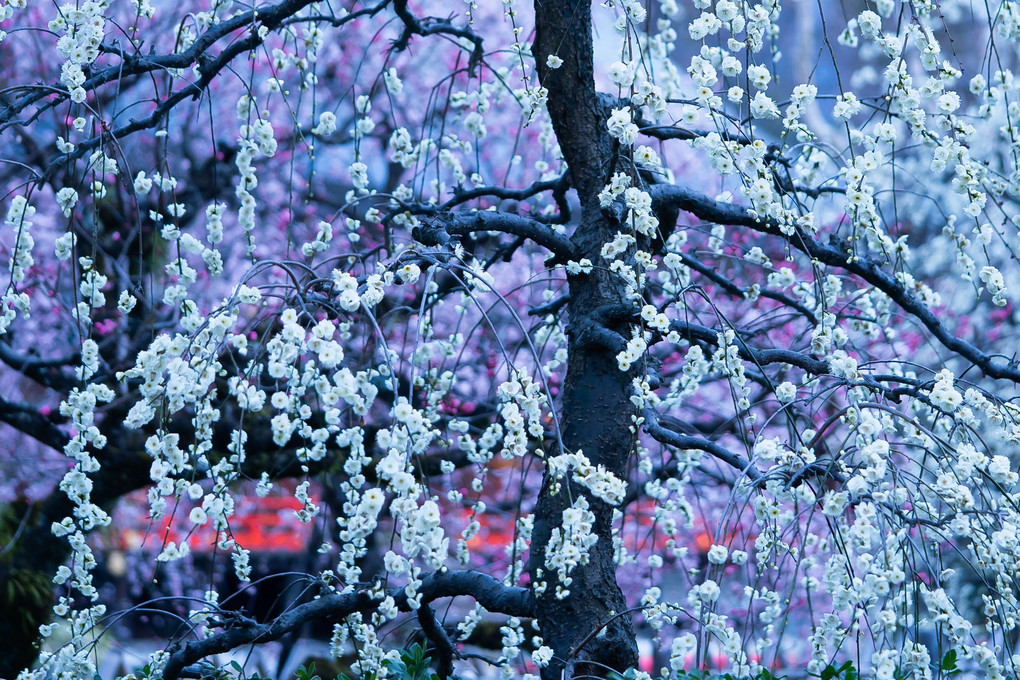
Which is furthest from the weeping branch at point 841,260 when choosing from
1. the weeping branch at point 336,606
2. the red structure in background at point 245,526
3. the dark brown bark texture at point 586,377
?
the red structure in background at point 245,526

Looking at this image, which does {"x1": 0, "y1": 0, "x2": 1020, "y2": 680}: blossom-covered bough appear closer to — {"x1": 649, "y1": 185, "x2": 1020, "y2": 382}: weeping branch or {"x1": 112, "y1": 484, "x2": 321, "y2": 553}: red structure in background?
{"x1": 649, "y1": 185, "x2": 1020, "y2": 382}: weeping branch

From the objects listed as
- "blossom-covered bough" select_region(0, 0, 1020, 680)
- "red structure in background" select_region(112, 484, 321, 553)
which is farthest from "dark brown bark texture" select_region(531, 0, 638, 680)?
"red structure in background" select_region(112, 484, 321, 553)

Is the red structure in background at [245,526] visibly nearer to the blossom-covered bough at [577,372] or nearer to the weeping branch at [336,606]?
the blossom-covered bough at [577,372]

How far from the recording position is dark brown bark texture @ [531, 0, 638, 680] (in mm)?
2301

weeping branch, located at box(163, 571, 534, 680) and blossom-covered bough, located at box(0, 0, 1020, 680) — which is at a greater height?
blossom-covered bough, located at box(0, 0, 1020, 680)

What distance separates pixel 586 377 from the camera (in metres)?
2.47

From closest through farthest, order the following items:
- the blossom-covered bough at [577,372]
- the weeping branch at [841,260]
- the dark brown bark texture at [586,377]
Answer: the blossom-covered bough at [577,372], the dark brown bark texture at [586,377], the weeping branch at [841,260]

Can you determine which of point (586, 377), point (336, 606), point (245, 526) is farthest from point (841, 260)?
point (245, 526)

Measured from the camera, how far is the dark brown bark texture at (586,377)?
2.30 meters

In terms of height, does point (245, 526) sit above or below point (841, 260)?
above

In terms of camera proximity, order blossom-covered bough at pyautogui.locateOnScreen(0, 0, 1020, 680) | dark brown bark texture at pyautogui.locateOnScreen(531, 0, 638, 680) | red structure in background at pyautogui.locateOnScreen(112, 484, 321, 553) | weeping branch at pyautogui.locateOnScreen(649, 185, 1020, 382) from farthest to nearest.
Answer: red structure in background at pyautogui.locateOnScreen(112, 484, 321, 553), weeping branch at pyautogui.locateOnScreen(649, 185, 1020, 382), dark brown bark texture at pyautogui.locateOnScreen(531, 0, 638, 680), blossom-covered bough at pyautogui.locateOnScreen(0, 0, 1020, 680)

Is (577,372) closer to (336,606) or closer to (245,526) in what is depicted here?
(336,606)

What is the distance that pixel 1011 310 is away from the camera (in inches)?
224

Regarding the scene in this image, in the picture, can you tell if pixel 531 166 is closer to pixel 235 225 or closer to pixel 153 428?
pixel 235 225
